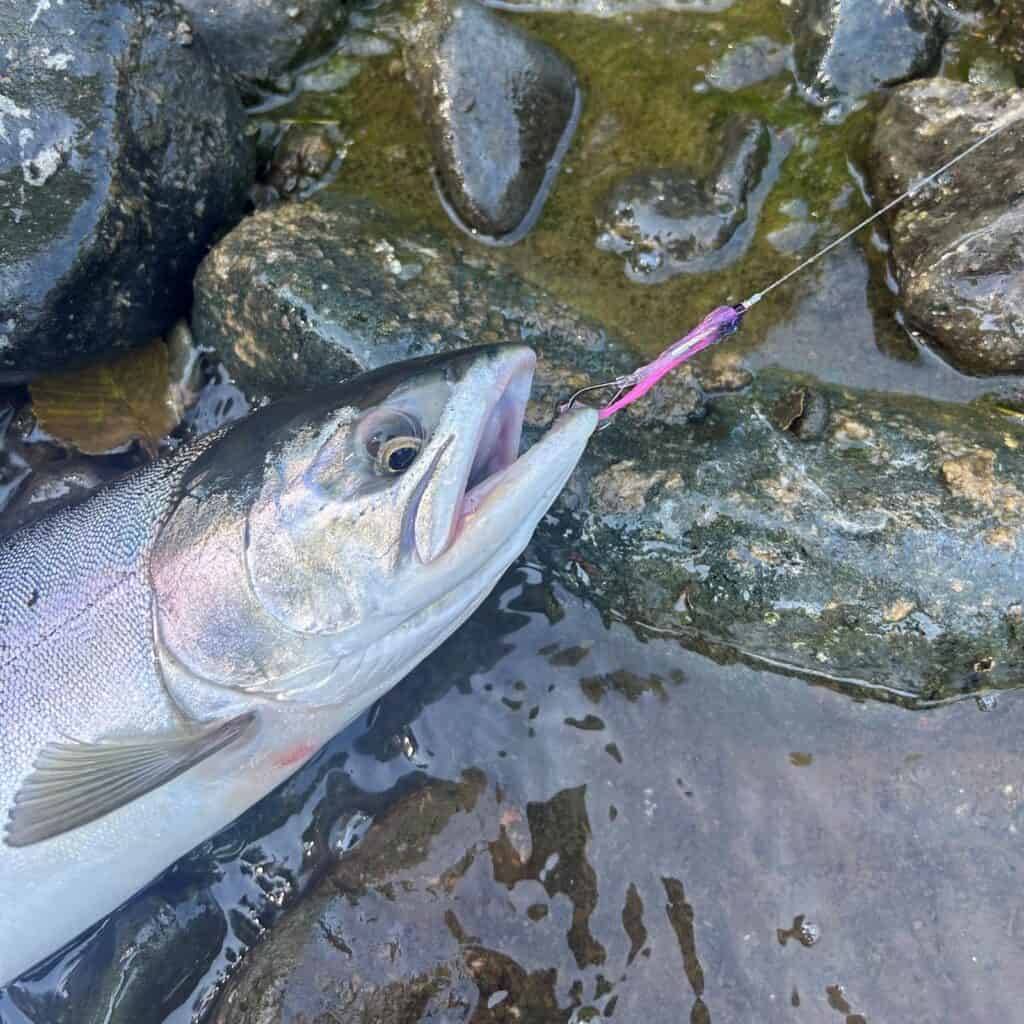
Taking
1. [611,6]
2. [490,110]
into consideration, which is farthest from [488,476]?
[611,6]

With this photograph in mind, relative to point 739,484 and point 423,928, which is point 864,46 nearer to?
point 739,484

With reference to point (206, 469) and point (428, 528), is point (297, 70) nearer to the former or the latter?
point (206, 469)

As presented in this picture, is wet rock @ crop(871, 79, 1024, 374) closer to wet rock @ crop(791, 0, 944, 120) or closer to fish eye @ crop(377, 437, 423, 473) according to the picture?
wet rock @ crop(791, 0, 944, 120)

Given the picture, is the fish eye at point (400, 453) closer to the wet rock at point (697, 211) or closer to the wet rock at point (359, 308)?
the wet rock at point (359, 308)

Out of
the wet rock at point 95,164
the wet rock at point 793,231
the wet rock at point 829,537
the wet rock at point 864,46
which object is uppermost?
the wet rock at point 95,164

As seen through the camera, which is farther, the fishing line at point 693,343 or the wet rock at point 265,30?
the wet rock at point 265,30

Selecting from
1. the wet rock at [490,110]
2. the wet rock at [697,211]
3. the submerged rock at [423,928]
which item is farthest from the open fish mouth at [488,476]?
the wet rock at [490,110]

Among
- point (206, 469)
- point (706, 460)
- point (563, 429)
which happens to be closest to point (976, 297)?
point (706, 460)

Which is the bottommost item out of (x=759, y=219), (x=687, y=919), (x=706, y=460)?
(x=687, y=919)
